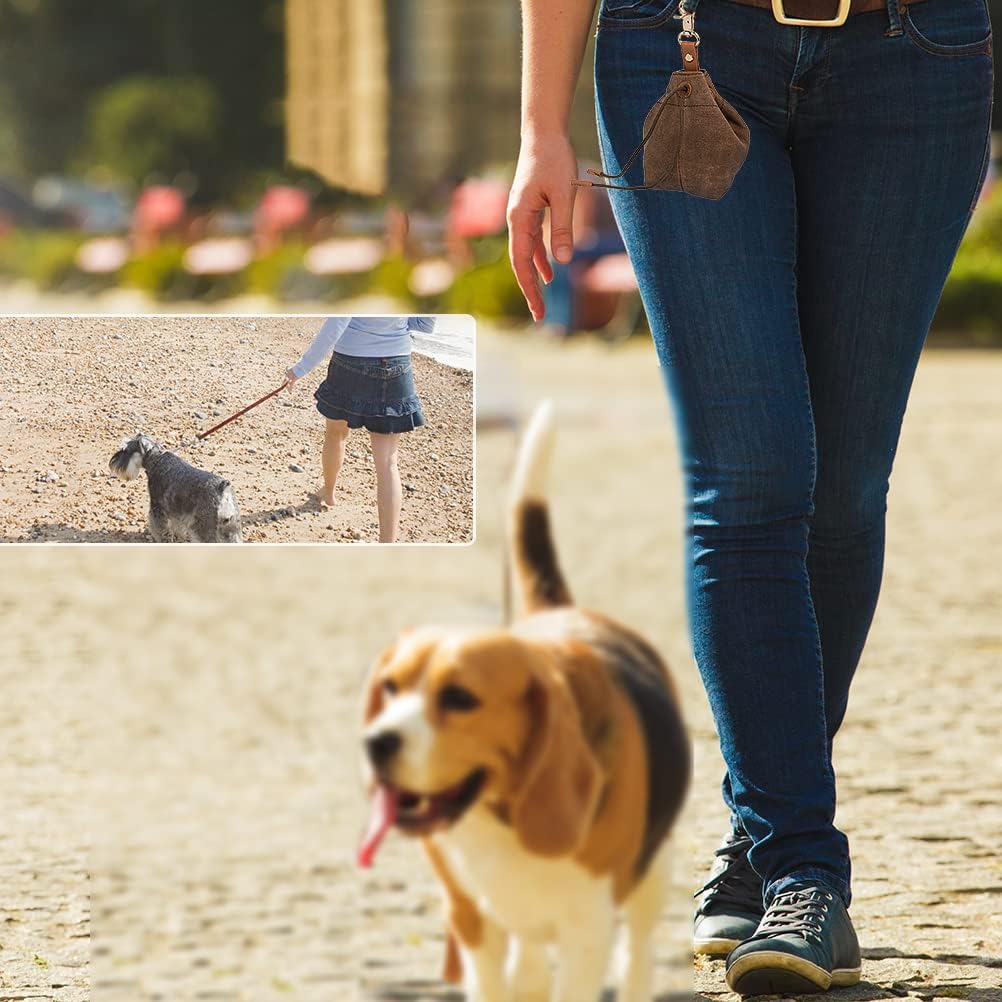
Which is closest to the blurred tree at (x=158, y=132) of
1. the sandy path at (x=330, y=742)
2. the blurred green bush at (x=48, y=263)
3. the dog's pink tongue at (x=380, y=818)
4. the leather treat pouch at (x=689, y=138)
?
the blurred green bush at (x=48, y=263)

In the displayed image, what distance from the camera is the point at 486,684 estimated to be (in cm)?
126

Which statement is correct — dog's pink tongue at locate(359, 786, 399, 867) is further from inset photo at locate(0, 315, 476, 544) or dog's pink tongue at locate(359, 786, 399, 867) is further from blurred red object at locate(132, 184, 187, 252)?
blurred red object at locate(132, 184, 187, 252)

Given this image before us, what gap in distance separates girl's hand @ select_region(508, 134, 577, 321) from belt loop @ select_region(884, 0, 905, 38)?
1.88 feet

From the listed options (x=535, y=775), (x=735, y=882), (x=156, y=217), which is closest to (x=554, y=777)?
(x=535, y=775)

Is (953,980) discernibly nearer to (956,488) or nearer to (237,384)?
(237,384)

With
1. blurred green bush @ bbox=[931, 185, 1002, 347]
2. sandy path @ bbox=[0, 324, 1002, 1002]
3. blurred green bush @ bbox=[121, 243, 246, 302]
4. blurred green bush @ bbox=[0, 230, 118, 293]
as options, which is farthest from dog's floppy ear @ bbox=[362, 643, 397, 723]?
blurred green bush @ bbox=[0, 230, 118, 293]

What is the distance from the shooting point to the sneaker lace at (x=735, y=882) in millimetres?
2559

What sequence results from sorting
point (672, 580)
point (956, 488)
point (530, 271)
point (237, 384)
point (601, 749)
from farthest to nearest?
point (956, 488)
point (672, 580)
point (530, 271)
point (237, 384)
point (601, 749)

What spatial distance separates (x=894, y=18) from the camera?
2.38 metres

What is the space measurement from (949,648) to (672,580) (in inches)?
64.5

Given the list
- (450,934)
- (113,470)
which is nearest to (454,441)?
(113,470)

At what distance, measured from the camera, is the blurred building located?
4484 cm

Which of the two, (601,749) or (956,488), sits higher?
(601,749)

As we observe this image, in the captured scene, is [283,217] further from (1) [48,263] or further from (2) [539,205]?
(2) [539,205]
